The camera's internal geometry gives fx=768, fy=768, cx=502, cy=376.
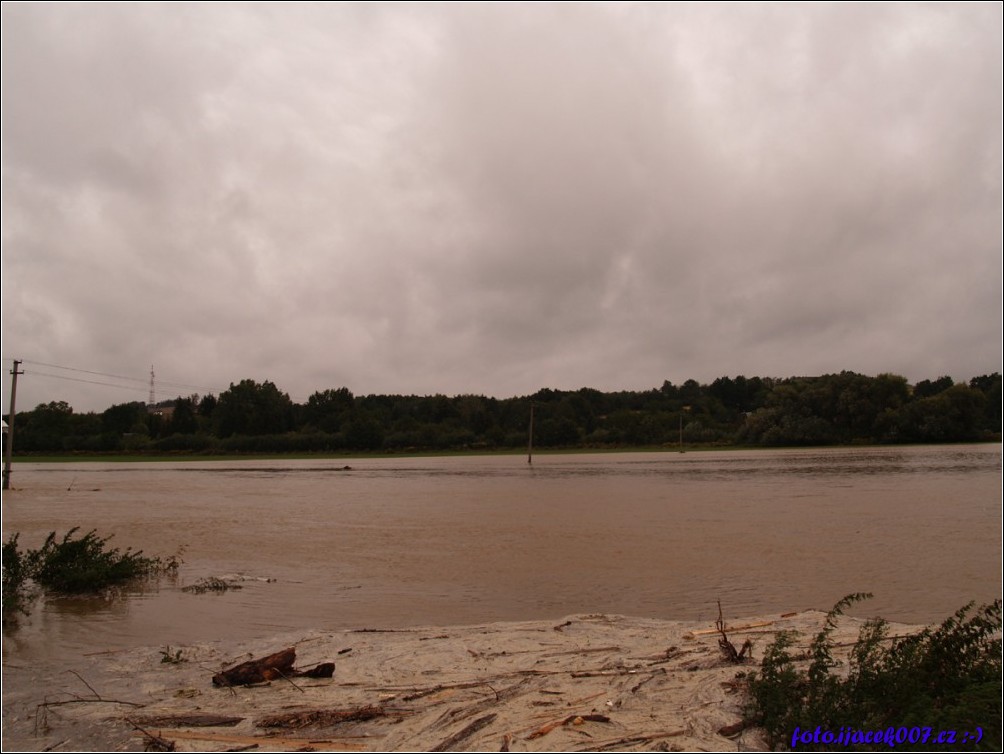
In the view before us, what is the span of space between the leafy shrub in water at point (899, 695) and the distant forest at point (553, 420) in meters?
93.8

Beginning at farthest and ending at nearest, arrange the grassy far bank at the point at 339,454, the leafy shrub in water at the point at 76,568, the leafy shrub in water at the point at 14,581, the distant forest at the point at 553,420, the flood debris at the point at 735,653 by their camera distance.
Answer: the grassy far bank at the point at 339,454, the distant forest at the point at 553,420, the leafy shrub in water at the point at 76,568, the leafy shrub in water at the point at 14,581, the flood debris at the point at 735,653

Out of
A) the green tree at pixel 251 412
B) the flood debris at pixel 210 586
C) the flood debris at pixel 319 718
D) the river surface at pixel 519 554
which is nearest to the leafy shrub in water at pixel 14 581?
the river surface at pixel 519 554

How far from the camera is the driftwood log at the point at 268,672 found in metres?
7.94

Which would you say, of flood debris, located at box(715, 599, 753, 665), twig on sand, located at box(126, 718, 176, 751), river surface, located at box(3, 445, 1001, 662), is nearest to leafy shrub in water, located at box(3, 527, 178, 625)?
river surface, located at box(3, 445, 1001, 662)

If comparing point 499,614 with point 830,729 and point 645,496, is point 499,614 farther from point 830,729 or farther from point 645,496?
point 645,496

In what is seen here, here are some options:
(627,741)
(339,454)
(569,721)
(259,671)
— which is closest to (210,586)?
(259,671)

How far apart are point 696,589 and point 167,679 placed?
9.27 meters

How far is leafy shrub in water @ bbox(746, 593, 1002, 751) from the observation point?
5.31 metres

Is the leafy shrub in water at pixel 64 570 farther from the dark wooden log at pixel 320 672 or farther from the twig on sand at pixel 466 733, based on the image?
the twig on sand at pixel 466 733

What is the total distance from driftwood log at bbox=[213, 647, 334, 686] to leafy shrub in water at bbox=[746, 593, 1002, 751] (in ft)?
14.7

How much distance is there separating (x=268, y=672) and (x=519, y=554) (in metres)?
11.6

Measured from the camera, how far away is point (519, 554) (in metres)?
19.2

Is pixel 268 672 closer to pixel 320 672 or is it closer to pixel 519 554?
pixel 320 672

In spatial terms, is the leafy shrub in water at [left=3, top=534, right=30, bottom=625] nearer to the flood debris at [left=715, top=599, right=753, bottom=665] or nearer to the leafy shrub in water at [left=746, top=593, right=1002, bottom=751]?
the flood debris at [left=715, top=599, right=753, bottom=665]
